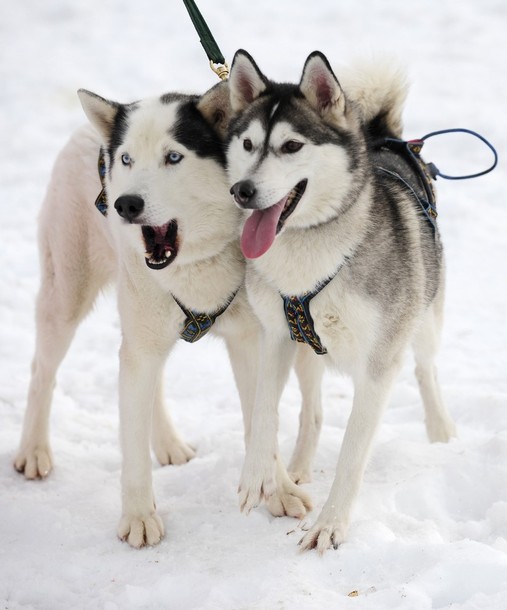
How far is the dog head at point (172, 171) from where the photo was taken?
9.07 feet

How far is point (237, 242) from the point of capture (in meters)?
3.03

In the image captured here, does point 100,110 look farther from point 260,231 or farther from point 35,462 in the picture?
point 35,462

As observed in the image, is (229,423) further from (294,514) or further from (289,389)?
(294,514)

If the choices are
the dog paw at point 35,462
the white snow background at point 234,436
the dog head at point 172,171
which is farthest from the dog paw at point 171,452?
the dog head at point 172,171

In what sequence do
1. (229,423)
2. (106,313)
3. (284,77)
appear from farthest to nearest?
(284,77)
(106,313)
(229,423)

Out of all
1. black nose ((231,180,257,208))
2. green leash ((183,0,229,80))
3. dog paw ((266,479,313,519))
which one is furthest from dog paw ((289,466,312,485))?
green leash ((183,0,229,80))

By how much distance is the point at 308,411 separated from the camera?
11.9 feet

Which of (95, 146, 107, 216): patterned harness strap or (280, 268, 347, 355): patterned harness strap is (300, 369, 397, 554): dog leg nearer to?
(280, 268, 347, 355): patterned harness strap

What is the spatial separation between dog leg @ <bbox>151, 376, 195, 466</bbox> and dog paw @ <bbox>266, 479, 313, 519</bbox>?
0.83 m

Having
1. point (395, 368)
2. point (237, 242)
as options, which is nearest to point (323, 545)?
point (395, 368)

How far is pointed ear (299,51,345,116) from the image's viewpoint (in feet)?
8.84

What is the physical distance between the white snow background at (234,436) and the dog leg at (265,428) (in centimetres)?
18

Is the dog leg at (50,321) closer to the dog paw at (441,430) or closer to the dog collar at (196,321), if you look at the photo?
the dog collar at (196,321)

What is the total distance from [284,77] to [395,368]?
21.0ft
